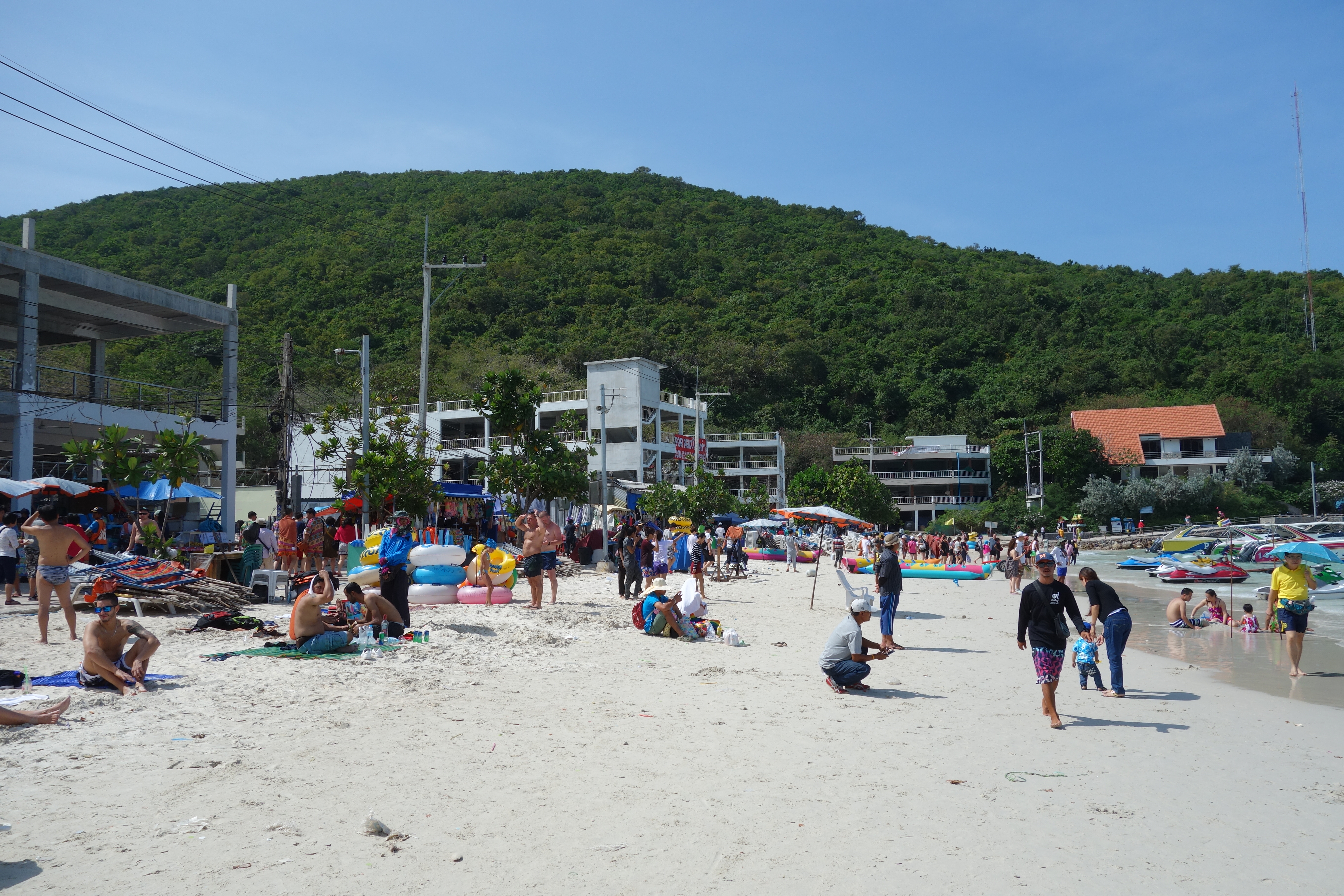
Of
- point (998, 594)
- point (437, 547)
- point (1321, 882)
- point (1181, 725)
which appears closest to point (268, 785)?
point (1321, 882)

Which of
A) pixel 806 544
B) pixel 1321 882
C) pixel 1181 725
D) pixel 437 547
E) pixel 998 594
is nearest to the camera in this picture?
pixel 1321 882

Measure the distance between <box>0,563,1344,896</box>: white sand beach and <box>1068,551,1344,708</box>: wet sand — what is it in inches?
40.6

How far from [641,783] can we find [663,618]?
20.1 feet

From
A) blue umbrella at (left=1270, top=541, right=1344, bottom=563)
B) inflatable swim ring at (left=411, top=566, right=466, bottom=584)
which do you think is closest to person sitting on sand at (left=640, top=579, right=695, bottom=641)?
inflatable swim ring at (left=411, top=566, right=466, bottom=584)

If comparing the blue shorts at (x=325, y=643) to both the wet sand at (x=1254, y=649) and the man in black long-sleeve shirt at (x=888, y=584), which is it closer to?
the man in black long-sleeve shirt at (x=888, y=584)

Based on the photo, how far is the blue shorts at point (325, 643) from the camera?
9.16 metres

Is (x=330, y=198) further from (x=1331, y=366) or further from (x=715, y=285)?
(x=1331, y=366)

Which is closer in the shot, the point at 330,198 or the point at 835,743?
the point at 835,743

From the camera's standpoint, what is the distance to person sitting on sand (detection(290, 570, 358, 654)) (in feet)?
30.2

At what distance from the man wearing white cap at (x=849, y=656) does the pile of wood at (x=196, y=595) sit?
25.7 feet

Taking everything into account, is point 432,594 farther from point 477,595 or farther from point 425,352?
point 425,352

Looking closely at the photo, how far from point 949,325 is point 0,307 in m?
79.8

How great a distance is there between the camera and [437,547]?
14.0 metres

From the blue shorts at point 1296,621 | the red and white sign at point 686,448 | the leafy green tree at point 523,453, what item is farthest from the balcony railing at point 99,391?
the red and white sign at point 686,448
